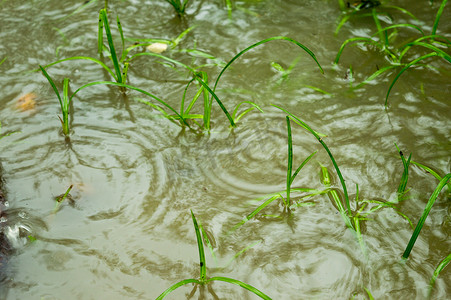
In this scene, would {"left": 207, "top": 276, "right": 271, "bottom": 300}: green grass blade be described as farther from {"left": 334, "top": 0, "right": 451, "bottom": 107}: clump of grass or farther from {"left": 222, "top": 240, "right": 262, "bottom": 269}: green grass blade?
{"left": 334, "top": 0, "right": 451, "bottom": 107}: clump of grass

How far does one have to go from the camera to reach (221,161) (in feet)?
7.20

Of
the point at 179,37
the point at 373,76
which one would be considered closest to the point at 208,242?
the point at 373,76

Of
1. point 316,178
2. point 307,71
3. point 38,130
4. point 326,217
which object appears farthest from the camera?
point 307,71

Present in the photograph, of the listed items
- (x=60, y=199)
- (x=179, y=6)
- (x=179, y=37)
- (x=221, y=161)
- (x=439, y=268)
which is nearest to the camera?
(x=439, y=268)

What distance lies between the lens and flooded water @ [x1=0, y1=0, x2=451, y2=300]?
1.76 metres

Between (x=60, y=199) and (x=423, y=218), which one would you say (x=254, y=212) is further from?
(x=60, y=199)

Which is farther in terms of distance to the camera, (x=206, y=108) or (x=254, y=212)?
(x=206, y=108)

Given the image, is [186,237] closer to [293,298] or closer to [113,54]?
[293,298]

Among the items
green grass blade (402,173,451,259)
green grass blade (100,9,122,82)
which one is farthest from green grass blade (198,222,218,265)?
green grass blade (100,9,122,82)

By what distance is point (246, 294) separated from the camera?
1696 mm

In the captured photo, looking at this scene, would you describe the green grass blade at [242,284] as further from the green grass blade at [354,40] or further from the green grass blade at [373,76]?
the green grass blade at [354,40]

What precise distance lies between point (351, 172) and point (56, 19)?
222 centimetres

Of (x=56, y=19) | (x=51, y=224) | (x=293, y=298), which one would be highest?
(x=56, y=19)

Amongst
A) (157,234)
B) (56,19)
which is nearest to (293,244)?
(157,234)
